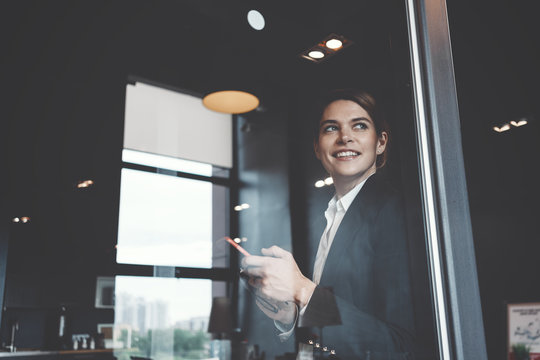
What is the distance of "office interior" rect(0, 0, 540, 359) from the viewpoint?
1.50 metres

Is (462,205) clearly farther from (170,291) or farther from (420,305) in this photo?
(170,291)

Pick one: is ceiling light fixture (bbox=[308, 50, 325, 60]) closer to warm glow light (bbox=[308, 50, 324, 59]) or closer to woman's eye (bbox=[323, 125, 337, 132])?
warm glow light (bbox=[308, 50, 324, 59])

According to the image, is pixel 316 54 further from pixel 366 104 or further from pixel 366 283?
pixel 366 283

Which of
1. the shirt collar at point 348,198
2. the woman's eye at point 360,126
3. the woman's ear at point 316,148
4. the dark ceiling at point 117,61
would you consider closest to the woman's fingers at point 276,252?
the shirt collar at point 348,198

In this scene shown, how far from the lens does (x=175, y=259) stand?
184 cm

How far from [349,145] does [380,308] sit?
0.48 m

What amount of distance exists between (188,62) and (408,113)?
1.30 metres

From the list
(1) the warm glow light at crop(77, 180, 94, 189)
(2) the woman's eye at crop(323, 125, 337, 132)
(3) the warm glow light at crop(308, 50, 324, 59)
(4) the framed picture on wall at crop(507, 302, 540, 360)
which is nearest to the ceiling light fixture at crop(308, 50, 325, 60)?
(3) the warm glow light at crop(308, 50, 324, 59)

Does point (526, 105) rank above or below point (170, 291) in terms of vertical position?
above

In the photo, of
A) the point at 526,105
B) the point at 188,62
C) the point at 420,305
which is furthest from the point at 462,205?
the point at 188,62

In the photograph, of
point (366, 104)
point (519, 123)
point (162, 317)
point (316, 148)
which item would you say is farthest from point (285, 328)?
point (519, 123)

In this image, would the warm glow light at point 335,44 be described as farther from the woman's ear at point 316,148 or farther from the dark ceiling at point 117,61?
the woman's ear at point 316,148

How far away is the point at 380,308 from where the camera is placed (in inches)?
48.6

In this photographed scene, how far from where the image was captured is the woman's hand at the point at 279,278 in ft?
4.18
